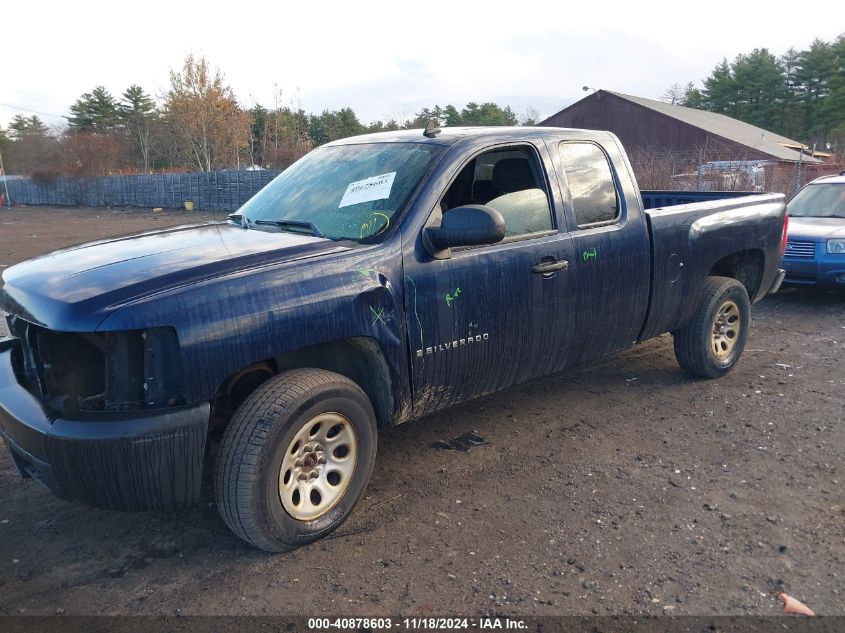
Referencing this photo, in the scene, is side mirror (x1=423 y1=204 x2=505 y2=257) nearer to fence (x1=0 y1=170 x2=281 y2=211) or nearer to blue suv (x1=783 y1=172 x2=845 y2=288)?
blue suv (x1=783 y1=172 x2=845 y2=288)

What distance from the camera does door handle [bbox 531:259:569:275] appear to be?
12.6 ft

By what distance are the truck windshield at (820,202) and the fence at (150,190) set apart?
21.4 meters

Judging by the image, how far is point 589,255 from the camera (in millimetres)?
4129

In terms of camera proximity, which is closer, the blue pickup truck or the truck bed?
the blue pickup truck

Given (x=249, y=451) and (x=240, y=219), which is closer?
(x=249, y=451)

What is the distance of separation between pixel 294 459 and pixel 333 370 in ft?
1.86

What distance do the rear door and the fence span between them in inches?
962

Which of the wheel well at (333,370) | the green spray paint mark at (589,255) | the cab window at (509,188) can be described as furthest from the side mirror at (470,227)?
the green spray paint mark at (589,255)

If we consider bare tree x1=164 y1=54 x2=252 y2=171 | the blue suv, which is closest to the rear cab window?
the blue suv

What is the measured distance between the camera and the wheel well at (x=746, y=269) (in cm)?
550

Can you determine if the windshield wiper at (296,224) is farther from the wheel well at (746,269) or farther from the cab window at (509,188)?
the wheel well at (746,269)

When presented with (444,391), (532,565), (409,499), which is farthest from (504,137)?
(532,565)

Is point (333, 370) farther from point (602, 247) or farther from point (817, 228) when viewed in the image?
point (817, 228)

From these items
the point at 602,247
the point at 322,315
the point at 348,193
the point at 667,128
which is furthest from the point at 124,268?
Answer: the point at 667,128
